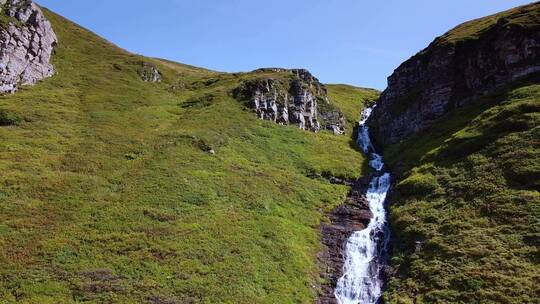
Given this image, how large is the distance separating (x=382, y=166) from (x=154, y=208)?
4154cm

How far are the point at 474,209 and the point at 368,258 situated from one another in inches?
494

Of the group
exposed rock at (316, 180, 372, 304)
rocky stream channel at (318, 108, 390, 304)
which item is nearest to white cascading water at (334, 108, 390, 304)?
rocky stream channel at (318, 108, 390, 304)

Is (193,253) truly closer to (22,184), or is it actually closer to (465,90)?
(22,184)

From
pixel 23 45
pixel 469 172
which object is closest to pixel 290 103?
pixel 469 172

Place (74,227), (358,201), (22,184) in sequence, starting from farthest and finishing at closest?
(358,201) < (22,184) < (74,227)

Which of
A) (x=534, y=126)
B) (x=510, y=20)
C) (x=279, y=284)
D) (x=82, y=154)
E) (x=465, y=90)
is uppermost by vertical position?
(x=510, y=20)

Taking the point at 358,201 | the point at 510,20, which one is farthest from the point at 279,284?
the point at 510,20

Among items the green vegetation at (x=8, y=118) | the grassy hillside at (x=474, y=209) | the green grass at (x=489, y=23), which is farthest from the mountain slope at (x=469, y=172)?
the green vegetation at (x=8, y=118)

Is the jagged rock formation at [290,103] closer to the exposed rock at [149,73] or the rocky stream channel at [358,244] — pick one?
the exposed rock at [149,73]

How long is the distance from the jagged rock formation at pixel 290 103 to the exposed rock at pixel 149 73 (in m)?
22.4

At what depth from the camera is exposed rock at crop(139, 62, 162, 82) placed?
105312 mm

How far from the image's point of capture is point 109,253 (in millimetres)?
41375

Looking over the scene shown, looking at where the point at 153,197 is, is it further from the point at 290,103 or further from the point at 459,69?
the point at 459,69

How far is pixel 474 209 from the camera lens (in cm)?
4872
